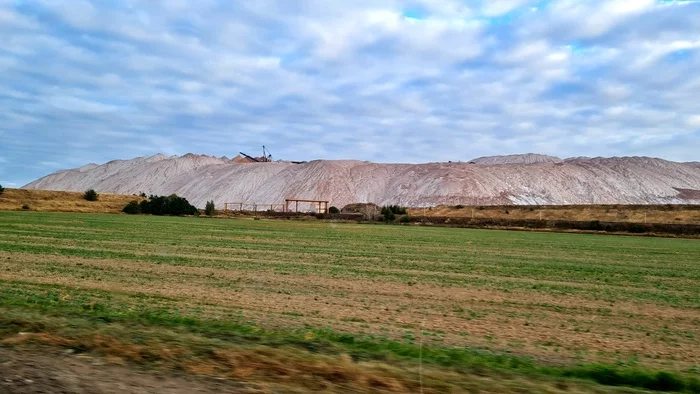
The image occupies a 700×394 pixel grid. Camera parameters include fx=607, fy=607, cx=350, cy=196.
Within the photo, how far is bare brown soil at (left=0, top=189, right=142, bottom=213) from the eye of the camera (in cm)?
10075

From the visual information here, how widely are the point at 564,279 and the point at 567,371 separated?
18.5m

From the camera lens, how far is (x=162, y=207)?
117m

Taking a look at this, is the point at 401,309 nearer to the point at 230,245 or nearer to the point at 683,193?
the point at 230,245

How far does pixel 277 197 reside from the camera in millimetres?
181125

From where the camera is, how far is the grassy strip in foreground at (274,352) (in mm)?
7875

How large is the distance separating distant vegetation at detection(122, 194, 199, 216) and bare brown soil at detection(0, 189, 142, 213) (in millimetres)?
3355

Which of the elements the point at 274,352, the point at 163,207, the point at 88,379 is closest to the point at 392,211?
the point at 163,207

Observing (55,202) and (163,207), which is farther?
(163,207)

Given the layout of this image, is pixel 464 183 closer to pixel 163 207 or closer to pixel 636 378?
pixel 163 207

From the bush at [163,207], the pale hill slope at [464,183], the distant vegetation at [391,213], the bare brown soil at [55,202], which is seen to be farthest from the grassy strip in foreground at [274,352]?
the pale hill slope at [464,183]

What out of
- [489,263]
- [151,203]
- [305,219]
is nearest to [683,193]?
[305,219]

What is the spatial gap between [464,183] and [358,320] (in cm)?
15785

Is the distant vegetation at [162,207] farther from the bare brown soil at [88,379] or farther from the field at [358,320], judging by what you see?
the bare brown soil at [88,379]

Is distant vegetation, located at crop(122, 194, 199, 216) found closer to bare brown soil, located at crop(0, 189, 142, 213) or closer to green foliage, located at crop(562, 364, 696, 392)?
bare brown soil, located at crop(0, 189, 142, 213)
